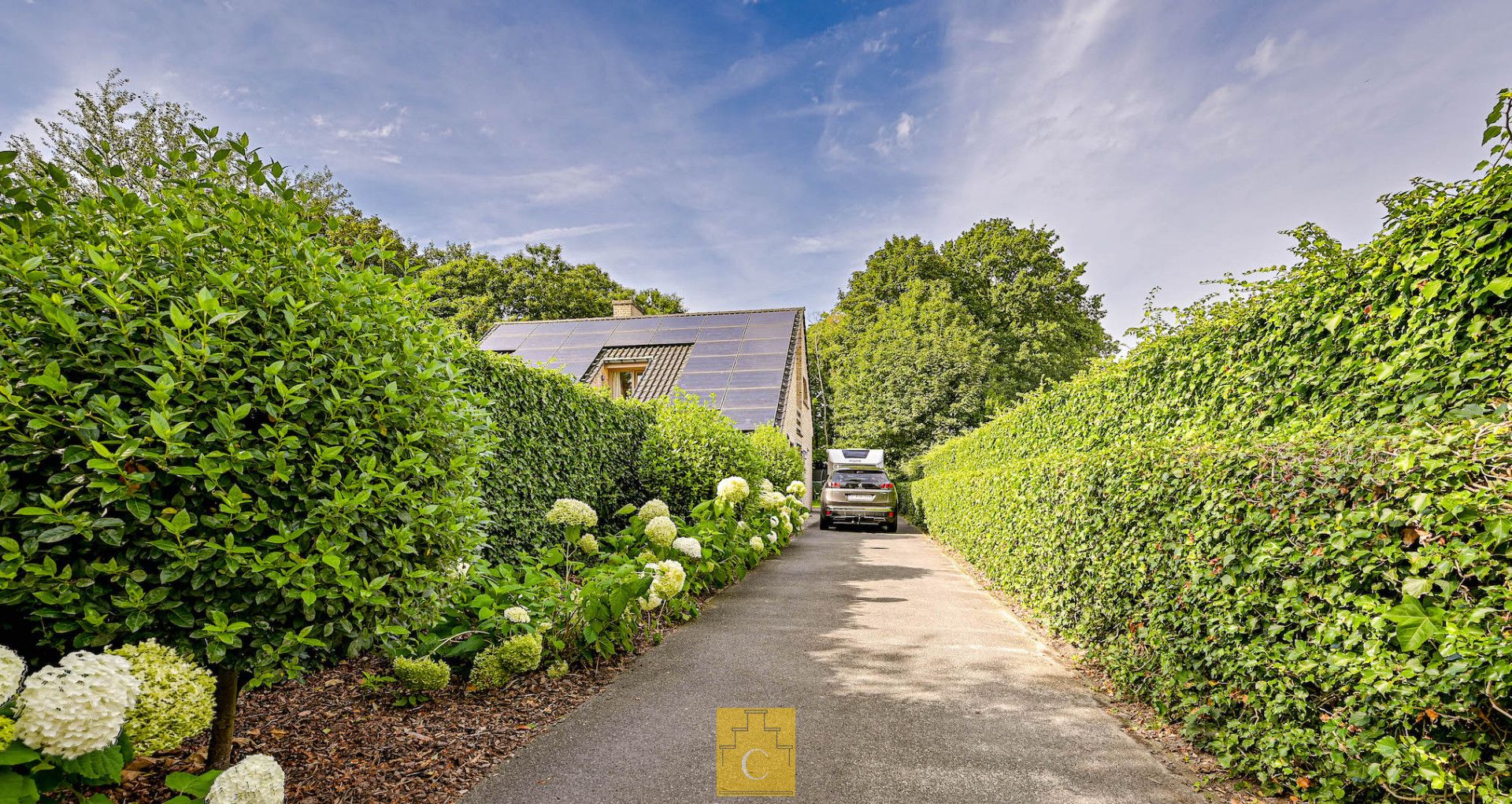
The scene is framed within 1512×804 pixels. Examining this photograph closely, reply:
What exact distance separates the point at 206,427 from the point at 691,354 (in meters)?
18.2

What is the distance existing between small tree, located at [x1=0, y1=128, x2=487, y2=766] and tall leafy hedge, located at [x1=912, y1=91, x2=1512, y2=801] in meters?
3.66

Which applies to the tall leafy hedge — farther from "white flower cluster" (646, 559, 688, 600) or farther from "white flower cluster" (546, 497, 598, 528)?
"white flower cluster" (546, 497, 598, 528)

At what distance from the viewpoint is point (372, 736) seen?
3.11 metres

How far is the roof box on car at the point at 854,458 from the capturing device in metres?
17.2

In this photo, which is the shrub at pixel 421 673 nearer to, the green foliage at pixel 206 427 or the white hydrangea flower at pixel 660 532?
the green foliage at pixel 206 427

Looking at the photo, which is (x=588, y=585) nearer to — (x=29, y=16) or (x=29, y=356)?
(x=29, y=356)

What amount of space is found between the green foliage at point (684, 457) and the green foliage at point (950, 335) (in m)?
14.3

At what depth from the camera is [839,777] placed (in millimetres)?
3008

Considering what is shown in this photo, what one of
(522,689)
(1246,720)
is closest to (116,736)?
(522,689)

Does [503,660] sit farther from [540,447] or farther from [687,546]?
[540,447]

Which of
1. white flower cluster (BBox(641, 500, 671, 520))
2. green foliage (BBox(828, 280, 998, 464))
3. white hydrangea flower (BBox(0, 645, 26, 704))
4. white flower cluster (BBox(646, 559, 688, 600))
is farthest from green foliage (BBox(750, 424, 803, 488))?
green foliage (BBox(828, 280, 998, 464))

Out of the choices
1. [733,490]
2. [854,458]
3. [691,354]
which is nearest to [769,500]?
[733,490]

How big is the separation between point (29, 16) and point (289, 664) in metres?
5.66

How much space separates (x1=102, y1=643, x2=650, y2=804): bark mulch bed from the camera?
8.61 ft
